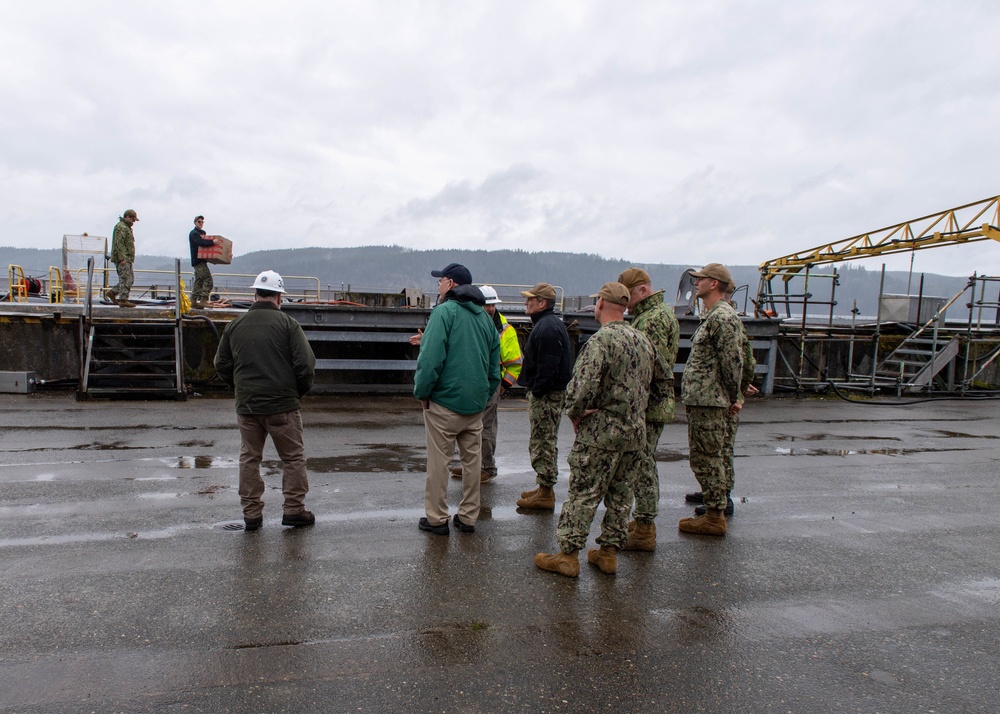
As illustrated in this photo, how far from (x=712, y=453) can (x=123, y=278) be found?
1338 centimetres

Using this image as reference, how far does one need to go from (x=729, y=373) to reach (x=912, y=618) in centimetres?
209

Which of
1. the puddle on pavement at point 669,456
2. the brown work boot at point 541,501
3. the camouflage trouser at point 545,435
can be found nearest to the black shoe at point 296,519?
the brown work boot at point 541,501

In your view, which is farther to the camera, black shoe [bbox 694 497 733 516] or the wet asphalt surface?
black shoe [bbox 694 497 733 516]

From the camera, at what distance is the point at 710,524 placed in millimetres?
5809

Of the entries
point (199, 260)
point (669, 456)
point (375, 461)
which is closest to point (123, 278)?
point (199, 260)

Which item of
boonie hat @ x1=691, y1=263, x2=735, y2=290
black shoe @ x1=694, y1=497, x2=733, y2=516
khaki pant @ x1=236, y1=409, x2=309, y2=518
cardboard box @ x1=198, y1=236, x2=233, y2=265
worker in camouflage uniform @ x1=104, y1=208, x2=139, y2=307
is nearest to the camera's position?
khaki pant @ x1=236, y1=409, x2=309, y2=518

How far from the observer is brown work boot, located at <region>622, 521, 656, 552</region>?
17.7 ft

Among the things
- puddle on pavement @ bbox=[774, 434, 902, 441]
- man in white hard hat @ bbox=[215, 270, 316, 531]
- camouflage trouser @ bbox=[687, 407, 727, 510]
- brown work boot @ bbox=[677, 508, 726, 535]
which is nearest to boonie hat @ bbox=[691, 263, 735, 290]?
camouflage trouser @ bbox=[687, 407, 727, 510]

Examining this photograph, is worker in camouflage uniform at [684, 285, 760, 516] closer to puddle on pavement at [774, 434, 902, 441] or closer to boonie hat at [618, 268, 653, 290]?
boonie hat at [618, 268, 653, 290]

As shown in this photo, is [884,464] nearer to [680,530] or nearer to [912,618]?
[680,530]

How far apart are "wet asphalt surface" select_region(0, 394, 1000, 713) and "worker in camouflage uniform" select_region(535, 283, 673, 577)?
26cm

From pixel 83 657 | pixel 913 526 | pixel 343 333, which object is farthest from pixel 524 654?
pixel 343 333

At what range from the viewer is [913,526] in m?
6.29

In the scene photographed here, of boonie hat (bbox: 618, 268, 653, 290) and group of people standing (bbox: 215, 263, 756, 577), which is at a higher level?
boonie hat (bbox: 618, 268, 653, 290)
